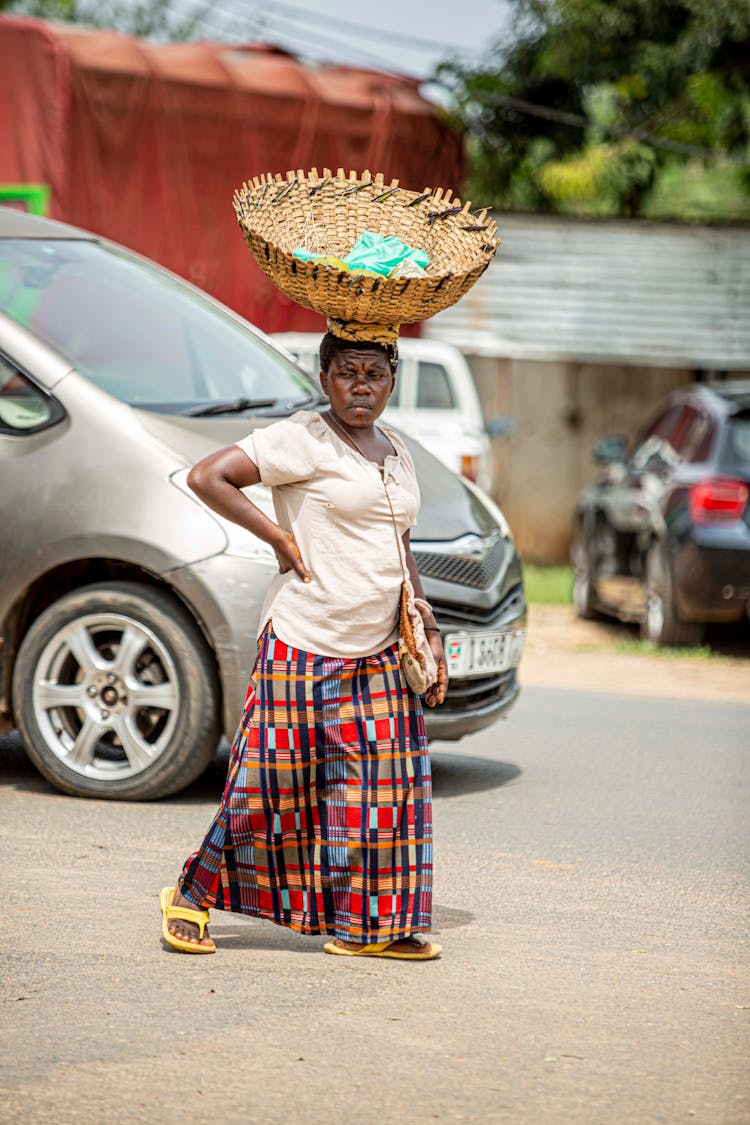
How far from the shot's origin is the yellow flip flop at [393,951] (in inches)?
172

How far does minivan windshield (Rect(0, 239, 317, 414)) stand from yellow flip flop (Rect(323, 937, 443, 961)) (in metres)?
2.58

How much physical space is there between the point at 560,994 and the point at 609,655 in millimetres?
7381

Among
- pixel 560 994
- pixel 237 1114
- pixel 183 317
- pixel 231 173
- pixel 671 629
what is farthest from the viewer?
pixel 231 173

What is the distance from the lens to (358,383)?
14.1 feet

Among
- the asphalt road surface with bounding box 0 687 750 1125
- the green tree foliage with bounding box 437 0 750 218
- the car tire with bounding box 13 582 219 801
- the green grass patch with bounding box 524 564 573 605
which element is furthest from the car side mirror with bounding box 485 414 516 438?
the car tire with bounding box 13 582 219 801

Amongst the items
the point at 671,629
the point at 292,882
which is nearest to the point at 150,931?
the point at 292,882

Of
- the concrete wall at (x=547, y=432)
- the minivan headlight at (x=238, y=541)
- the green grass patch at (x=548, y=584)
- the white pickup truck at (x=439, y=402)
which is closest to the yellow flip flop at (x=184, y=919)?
the minivan headlight at (x=238, y=541)

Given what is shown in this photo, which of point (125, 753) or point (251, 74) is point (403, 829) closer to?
point (125, 753)

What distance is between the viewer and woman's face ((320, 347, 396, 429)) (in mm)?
4285

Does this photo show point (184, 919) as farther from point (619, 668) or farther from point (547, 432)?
point (547, 432)

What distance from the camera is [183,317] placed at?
277 inches

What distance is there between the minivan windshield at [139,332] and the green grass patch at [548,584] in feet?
22.3

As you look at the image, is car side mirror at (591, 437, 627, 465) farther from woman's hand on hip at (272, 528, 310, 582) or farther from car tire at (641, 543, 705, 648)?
woman's hand on hip at (272, 528, 310, 582)

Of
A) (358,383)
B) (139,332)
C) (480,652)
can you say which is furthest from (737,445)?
(358,383)
